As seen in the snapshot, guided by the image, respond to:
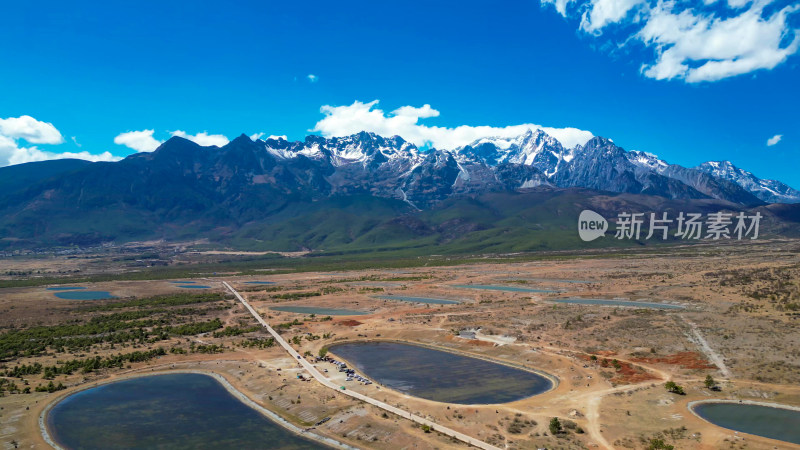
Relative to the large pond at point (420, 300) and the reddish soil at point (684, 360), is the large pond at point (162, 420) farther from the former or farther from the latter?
the large pond at point (420, 300)

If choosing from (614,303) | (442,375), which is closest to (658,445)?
(442,375)

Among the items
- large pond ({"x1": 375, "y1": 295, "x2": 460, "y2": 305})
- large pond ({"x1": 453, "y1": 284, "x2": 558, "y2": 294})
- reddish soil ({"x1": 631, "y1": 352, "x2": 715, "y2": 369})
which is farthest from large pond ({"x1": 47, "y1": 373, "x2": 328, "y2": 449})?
large pond ({"x1": 453, "y1": 284, "x2": 558, "y2": 294})

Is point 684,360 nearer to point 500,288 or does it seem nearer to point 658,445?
point 658,445

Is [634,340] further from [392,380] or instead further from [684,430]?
[392,380]

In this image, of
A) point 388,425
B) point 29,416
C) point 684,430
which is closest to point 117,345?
point 29,416

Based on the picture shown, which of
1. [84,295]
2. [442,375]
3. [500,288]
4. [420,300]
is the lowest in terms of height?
[84,295]

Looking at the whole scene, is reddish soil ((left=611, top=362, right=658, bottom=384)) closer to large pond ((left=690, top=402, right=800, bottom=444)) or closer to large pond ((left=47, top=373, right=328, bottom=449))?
large pond ((left=690, top=402, right=800, bottom=444))
